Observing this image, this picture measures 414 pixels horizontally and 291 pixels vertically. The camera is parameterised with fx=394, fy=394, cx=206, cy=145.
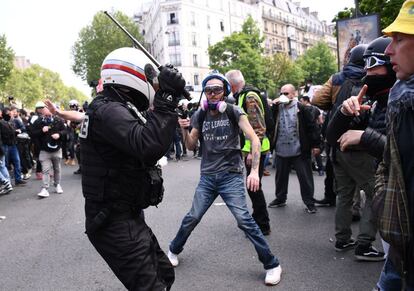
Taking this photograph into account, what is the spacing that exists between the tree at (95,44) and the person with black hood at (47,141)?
4496 centimetres

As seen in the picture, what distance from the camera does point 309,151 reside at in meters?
6.01

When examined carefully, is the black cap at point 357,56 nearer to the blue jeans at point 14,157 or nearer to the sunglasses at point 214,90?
the sunglasses at point 214,90

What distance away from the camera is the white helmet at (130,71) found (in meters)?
2.20

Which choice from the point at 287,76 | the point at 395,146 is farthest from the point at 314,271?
the point at 287,76

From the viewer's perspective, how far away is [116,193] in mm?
2168

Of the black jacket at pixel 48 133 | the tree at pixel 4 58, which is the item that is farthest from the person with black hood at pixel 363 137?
the tree at pixel 4 58

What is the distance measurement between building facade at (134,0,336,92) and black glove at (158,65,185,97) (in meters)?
50.4

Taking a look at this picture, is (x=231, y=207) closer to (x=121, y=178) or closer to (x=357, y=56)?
(x=121, y=178)

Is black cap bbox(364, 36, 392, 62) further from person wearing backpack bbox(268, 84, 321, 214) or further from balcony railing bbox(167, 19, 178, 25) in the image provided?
balcony railing bbox(167, 19, 178, 25)

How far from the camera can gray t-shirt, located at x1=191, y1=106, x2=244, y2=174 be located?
12.3 ft

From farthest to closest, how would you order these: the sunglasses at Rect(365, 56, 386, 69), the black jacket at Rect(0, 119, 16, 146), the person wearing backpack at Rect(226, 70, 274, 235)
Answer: the black jacket at Rect(0, 119, 16, 146) < the person wearing backpack at Rect(226, 70, 274, 235) < the sunglasses at Rect(365, 56, 386, 69)

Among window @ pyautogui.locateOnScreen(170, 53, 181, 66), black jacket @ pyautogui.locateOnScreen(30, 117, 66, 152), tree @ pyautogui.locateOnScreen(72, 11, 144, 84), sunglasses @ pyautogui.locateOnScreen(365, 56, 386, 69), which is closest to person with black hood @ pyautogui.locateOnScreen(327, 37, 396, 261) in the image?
sunglasses @ pyautogui.locateOnScreen(365, 56, 386, 69)

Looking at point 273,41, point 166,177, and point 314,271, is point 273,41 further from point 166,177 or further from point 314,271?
point 314,271

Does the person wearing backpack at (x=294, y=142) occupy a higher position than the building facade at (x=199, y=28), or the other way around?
the building facade at (x=199, y=28)
